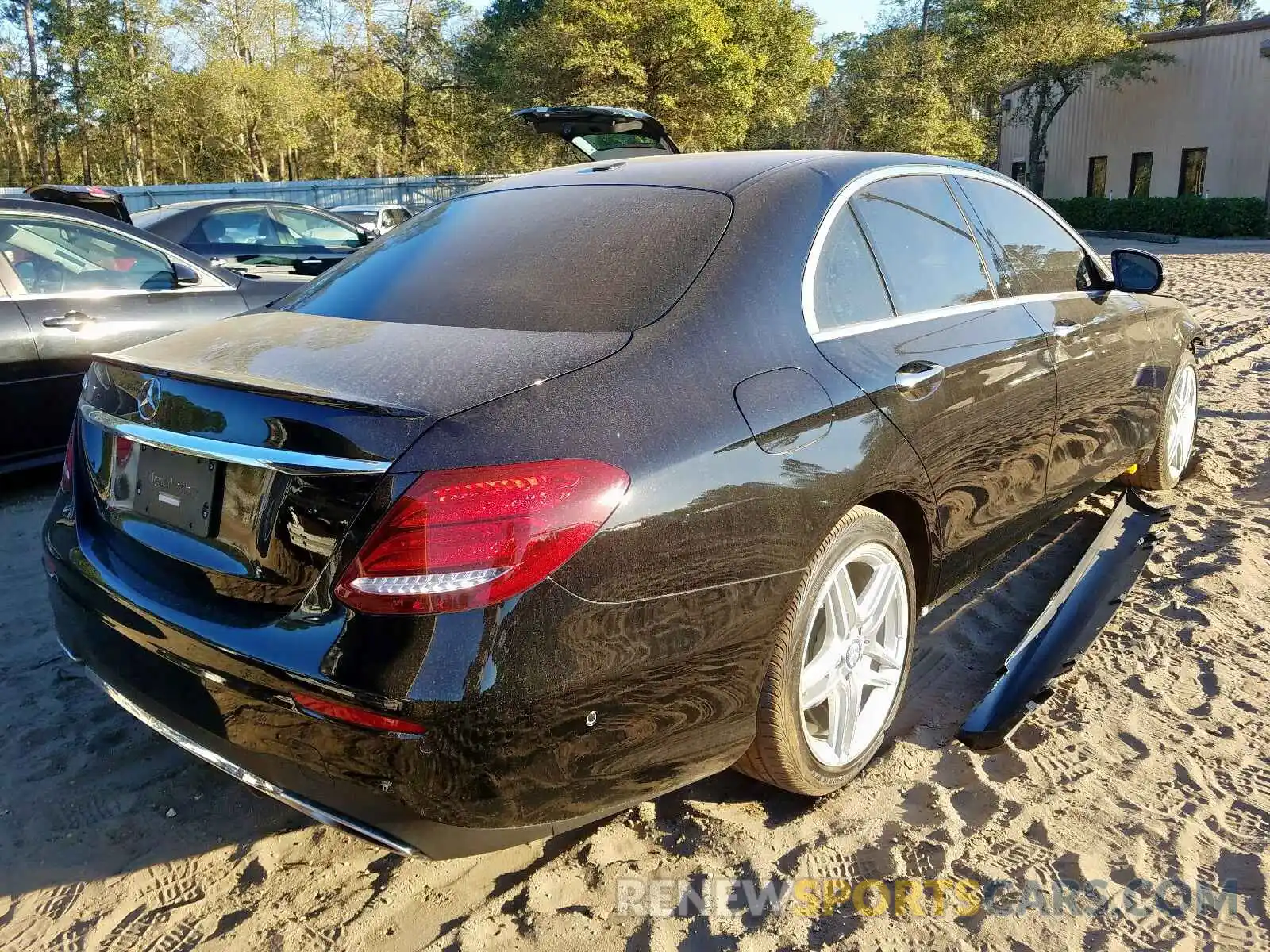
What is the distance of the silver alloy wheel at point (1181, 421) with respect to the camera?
4.39m

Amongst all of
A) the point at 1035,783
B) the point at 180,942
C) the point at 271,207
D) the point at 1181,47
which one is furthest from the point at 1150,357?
the point at 1181,47

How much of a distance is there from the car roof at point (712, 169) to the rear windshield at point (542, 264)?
0.24 ft

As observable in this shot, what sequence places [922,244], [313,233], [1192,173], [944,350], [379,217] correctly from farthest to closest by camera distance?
1. [1192,173]
2. [379,217]
3. [313,233]
4. [922,244]
5. [944,350]

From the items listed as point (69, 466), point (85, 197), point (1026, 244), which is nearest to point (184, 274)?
point (85, 197)

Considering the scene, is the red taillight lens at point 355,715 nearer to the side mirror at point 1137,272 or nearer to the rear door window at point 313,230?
the side mirror at point 1137,272

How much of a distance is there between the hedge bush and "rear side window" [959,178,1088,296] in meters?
22.2

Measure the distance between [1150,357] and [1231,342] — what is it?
5446mm

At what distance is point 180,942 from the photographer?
6.55 ft

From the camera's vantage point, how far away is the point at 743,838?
2.27 m

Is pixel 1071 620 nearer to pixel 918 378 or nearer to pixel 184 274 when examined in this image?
pixel 918 378

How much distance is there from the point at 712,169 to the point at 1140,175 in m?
31.7

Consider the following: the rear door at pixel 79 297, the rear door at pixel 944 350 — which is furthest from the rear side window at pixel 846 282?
the rear door at pixel 79 297

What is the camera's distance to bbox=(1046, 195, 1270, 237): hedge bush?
23500 millimetres

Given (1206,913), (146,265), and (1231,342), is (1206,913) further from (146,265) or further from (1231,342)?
(1231,342)
